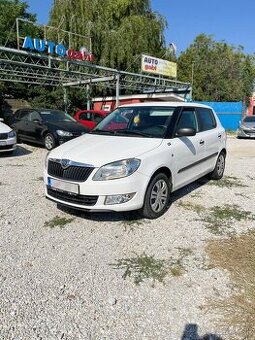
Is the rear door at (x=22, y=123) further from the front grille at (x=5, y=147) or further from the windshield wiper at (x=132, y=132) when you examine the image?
the windshield wiper at (x=132, y=132)

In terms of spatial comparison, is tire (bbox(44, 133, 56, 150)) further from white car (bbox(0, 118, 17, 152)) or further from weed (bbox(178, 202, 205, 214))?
weed (bbox(178, 202, 205, 214))

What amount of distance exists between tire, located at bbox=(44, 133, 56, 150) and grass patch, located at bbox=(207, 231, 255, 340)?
8322mm

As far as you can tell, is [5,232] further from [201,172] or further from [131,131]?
[201,172]

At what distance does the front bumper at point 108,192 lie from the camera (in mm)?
4332

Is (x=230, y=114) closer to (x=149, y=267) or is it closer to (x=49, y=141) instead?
(x=49, y=141)

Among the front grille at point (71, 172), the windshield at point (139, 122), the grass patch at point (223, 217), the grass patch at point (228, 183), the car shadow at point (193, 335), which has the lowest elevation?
the car shadow at point (193, 335)

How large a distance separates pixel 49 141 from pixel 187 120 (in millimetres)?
7011

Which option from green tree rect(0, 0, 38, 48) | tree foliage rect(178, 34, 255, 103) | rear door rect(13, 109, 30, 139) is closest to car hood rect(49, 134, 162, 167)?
rear door rect(13, 109, 30, 139)

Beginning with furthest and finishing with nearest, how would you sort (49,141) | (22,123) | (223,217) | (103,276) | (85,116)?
1. (85,116)
2. (22,123)
3. (49,141)
4. (223,217)
5. (103,276)

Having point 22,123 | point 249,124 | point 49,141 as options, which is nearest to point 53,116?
→ point 49,141

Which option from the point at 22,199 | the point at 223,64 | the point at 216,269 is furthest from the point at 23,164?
the point at 223,64

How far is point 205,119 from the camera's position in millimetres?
6586

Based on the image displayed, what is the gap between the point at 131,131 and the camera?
5.35m

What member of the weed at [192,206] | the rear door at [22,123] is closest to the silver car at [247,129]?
the rear door at [22,123]
